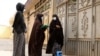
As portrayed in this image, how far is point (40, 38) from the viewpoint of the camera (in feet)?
32.3

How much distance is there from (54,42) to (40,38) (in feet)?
3.31

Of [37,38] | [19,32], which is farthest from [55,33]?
[19,32]

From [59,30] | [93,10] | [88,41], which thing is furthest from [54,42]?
[93,10]

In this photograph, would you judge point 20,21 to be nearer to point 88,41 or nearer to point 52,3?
point 88,41

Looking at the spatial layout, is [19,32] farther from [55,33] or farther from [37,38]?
[55,33]

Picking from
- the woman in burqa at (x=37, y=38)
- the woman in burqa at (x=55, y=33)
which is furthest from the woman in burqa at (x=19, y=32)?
the woman in burqa at (x=55, y=33)

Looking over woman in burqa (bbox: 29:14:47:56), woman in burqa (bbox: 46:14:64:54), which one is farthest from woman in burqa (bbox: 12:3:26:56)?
woman in burqa (bbox: 46:14:64:54)

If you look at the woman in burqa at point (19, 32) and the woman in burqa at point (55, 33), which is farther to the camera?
the woman in burqa at point (55, 33)

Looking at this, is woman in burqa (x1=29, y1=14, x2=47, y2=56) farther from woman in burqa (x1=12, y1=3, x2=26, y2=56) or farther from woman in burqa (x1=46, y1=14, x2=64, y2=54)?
woman in burqa (x1=46, y1=14, x2=64, y2=54)

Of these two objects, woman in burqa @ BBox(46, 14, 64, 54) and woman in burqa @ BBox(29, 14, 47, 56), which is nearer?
woman in burqa @ BBox(29, 14, 47, 56)

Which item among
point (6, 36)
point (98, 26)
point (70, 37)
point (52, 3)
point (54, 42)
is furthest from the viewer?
point (6, 36)

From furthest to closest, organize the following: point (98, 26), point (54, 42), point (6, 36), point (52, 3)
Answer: point (6, 36)
point (52, 3)
point (54, 42)
point (98, 26)

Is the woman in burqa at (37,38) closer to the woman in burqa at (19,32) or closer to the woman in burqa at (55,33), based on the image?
the woman in burqa at (19,32)

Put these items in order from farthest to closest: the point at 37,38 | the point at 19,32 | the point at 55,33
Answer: the point at 55,33, the point at 37,38, the point at 19,32
